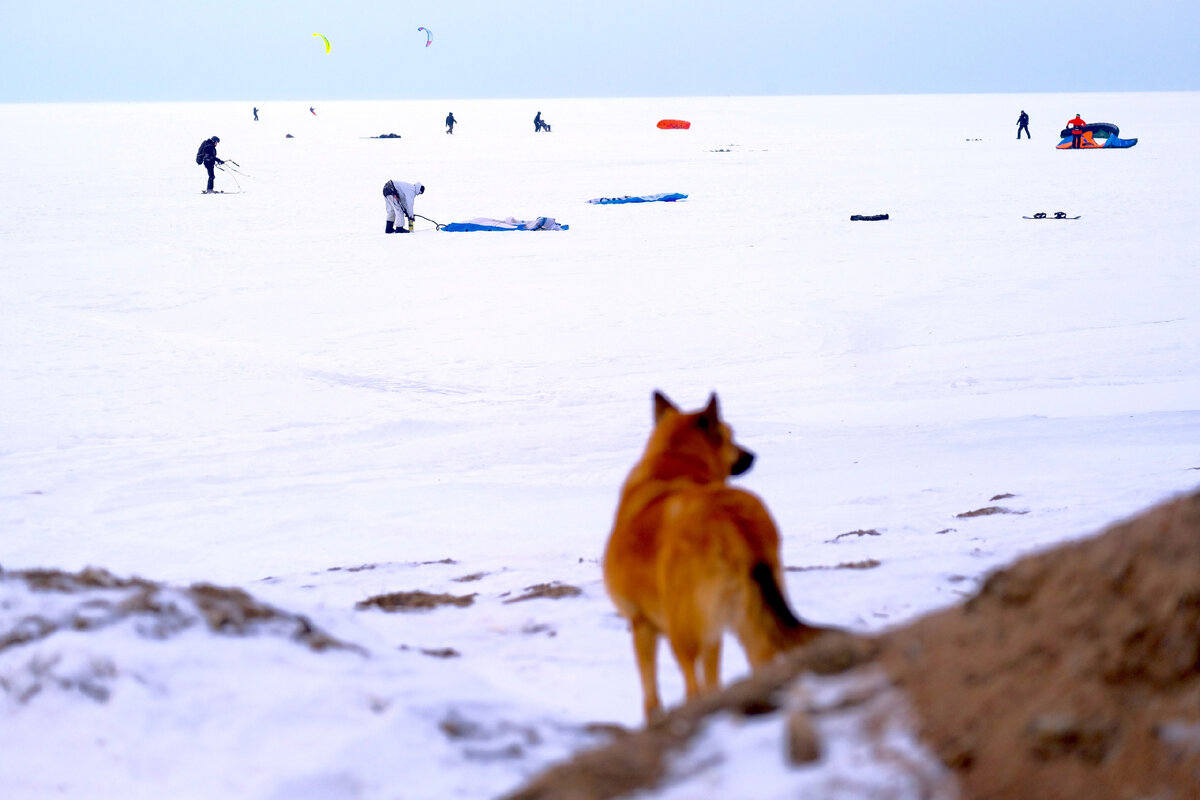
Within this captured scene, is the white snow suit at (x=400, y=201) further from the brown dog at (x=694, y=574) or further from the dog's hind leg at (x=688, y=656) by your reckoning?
the dog's hind leg at (x=688, y=656)

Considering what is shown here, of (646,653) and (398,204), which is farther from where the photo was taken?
(398,204)

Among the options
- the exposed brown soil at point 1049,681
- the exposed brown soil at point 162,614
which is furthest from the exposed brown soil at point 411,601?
the exposed brown soil at point 1049,681

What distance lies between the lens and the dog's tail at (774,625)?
3.07 metres

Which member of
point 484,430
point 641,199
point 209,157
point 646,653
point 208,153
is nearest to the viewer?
point 646,653

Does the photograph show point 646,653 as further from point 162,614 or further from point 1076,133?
point 1076,133

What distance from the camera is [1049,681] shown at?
92.9 inches

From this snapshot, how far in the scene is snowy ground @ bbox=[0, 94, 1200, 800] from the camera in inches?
147

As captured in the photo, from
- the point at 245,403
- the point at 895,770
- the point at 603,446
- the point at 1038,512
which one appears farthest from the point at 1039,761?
the point at 245,403

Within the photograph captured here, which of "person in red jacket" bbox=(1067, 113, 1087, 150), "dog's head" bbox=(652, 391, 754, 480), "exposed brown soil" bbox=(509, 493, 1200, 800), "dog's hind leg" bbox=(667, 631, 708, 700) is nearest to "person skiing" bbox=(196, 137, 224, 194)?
"dog's head" bbox=(652, 391, 754, 480)

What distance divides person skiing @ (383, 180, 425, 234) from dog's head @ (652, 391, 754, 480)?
57.4 ft

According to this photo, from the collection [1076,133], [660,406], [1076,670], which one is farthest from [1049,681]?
[1076,133]

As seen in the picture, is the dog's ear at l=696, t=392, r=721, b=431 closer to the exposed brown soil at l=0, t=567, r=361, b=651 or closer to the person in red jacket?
the exposed brown soil at l=0, t=567, r=361, b=651

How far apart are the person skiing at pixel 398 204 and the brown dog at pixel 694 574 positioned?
58.4 ft

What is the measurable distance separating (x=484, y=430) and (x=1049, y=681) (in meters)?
7.56
